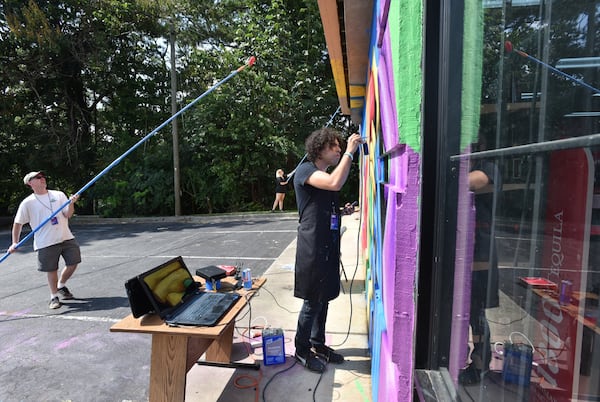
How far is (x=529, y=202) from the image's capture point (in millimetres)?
729

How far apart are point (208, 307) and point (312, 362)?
110 cm

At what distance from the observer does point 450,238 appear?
43.7 inches

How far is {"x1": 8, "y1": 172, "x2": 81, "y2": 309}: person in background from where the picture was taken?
4738mm

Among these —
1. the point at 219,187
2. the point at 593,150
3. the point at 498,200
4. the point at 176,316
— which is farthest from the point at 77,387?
the point at 219,187

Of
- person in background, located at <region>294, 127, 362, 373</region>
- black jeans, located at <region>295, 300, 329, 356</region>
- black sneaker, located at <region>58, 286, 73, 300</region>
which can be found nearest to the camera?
person in background, located at <region>294, 127, 362, 373</region>

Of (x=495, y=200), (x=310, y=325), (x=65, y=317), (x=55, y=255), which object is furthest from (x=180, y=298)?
(x=55, y=255)

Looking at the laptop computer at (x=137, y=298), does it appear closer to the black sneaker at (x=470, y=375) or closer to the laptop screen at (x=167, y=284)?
the laptop screen at (x=167, y=284)

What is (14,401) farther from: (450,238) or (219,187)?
(219,187)

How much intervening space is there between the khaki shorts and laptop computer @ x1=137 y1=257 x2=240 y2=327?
2.94m

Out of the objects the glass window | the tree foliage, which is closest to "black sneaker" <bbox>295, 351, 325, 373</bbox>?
the glass window

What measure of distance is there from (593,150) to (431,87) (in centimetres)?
67

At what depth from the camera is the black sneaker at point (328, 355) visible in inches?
129

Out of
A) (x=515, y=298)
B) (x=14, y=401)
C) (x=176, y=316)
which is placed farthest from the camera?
(x=14, y=401)

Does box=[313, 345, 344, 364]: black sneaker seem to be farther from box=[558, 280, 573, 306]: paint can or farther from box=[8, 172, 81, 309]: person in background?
box=[8, 172, 81, 309]: person in background
